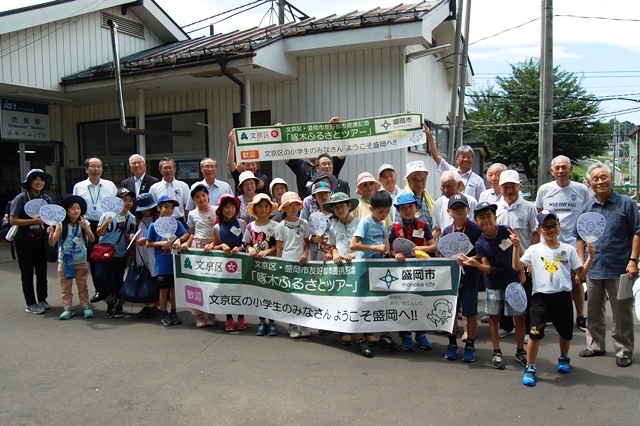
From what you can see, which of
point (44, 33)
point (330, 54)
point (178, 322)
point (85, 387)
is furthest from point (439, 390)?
point (44, 33)

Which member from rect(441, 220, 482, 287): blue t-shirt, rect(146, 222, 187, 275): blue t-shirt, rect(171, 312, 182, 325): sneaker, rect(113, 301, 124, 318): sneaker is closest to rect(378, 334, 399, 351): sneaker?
rect(441, 220, 482, 287): blue t-shirt

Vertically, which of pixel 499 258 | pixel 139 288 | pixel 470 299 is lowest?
pixel 139 288

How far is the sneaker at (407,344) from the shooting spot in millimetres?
5086

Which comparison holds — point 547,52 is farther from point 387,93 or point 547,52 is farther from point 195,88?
point 195,88

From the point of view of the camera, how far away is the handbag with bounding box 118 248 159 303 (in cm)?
618

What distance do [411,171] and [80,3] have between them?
10212 mm

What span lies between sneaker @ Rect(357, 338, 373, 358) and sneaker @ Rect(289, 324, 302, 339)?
2.56 ft

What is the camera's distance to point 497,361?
4609mm

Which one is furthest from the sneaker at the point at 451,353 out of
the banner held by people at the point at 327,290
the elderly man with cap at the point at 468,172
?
the elderly man with cap at the point at 468,172

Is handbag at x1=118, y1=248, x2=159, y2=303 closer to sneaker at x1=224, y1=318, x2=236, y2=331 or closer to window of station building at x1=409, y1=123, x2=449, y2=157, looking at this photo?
sneaker at x1=224, y1=318, x2=236, y2=331

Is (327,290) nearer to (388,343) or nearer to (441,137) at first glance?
(388,343)

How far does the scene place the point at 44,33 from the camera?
37.2ft

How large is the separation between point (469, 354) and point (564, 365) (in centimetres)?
81

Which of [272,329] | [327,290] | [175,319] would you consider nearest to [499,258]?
[327,290]
